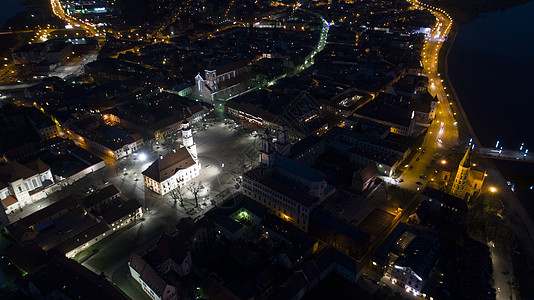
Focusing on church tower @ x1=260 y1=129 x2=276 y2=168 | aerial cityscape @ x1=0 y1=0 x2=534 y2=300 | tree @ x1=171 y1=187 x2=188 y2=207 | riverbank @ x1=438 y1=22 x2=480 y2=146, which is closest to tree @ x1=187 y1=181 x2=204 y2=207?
aerial cityscape @ x1=0 y1=0 x2=534 y2=300

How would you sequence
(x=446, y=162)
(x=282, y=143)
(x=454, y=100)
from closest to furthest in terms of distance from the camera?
(x=282, y=143)
(x=446, y=162)
(x=454, y=100)

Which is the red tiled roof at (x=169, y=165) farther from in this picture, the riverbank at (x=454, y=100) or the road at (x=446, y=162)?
the riverbank at (x=454, y=100)

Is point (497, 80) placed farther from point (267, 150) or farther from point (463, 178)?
point (267, 150)

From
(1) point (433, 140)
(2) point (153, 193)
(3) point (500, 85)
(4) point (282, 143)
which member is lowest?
(2) point (153, 193)

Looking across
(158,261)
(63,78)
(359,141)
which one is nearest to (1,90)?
(63,78)

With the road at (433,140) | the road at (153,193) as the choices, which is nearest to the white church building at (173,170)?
the road at (153,193)

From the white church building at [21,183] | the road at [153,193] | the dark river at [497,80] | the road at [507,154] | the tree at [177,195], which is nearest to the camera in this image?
the road at [153,193]

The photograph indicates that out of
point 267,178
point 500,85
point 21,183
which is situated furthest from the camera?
point 500,85

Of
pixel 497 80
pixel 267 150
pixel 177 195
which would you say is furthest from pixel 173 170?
pixel 497 80
